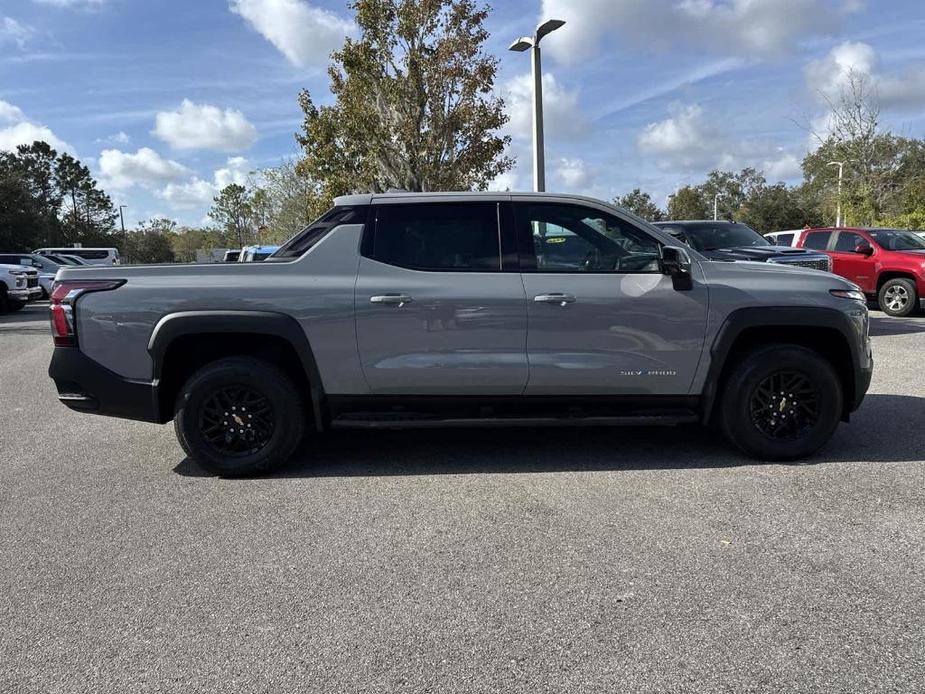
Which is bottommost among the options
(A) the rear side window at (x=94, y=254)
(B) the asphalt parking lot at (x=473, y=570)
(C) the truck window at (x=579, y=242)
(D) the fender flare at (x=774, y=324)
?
(B) the asphalt parking lot at (x=473, y=570)

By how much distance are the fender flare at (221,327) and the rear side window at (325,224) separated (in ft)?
1.70

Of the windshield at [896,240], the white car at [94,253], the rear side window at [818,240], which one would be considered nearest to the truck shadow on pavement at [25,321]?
the white car at [94,253]

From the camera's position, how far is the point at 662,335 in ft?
15.1

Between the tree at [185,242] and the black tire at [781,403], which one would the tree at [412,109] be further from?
the tree at [185,242]

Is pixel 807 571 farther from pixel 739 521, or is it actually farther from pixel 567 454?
Answer: pixel 567 454

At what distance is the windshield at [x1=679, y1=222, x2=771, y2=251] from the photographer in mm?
11562

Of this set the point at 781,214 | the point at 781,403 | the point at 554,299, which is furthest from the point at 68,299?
the point at 781,214

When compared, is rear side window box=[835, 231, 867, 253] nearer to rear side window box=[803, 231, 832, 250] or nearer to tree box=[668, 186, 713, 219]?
rear side window box=[803, 231, 832, 250]

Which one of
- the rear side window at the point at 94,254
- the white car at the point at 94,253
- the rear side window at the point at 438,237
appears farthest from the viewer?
the rear side window at the point at 94,254

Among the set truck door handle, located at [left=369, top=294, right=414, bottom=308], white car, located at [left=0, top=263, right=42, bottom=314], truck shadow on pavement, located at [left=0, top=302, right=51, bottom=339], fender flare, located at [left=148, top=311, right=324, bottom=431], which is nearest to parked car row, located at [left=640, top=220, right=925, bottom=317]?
truck door handle, located at [left=369, top=294, right=414, bottom=308]

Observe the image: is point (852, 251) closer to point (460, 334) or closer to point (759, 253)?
point (759, 253)

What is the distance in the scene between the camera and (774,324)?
462 centimetres

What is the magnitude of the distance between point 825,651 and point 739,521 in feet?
4.01

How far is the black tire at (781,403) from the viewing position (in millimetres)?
4637
